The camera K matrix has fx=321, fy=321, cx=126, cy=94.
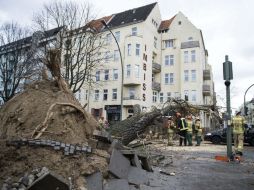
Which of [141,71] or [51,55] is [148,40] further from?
[51,55]

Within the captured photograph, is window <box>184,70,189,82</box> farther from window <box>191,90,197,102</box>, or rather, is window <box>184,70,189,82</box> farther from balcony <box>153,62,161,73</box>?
balcony <box>153,62,161,73</box>

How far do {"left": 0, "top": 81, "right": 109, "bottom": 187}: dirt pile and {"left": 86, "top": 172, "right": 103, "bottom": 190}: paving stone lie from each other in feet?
0.37

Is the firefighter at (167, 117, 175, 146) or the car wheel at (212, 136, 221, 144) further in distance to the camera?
the car wheel at (212, 136, 221, 144)

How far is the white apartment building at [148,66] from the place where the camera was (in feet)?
151

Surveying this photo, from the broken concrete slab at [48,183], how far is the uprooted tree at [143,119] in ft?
22.8

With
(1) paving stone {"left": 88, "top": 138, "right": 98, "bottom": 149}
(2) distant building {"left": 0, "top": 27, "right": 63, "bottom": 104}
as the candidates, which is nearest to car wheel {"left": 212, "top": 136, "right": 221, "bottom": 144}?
(1) paving stone {"left": 88, "top": 138, "right": 98, "bottom": 149}

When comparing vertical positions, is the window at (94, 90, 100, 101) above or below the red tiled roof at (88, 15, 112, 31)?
below

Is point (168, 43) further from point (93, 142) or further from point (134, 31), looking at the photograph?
point (93, 142)

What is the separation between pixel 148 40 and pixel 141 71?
5.57 m

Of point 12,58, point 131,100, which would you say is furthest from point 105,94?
point 12,58

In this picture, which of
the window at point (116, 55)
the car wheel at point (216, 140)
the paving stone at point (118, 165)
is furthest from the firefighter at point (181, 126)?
the window at point (116, 55)

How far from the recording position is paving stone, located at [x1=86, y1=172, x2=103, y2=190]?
5.85 m

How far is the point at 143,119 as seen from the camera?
13672 mm

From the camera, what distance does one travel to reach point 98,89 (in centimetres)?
4912
